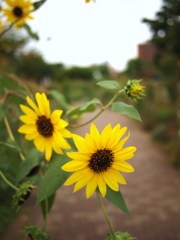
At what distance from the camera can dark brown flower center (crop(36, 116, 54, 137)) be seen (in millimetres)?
682

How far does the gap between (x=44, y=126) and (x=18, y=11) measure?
0.47 metres

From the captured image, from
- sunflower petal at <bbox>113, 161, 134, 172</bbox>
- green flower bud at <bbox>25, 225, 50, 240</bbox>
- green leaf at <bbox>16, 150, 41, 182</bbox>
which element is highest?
green leaf at <bbox>16, 150, 41, 182</bbox>

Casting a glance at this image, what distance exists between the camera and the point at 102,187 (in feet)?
2.10

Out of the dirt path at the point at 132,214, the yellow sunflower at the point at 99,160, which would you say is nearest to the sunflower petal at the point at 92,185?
the yellow sunflower at the point at 99,160

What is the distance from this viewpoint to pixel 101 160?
0.63 metres

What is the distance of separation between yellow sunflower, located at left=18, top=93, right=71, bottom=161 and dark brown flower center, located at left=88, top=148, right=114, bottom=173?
6 centimetres

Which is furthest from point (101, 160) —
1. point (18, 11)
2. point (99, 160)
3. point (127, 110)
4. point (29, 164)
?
point (18, 11)

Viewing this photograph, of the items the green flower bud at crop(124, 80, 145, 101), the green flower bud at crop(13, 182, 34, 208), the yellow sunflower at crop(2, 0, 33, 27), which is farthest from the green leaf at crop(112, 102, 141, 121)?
the yellow sunflower at crop(2, 0, 33, 27)

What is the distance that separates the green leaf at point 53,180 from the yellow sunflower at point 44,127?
3cm

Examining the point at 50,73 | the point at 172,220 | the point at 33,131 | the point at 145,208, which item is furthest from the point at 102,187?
the point at 50,73

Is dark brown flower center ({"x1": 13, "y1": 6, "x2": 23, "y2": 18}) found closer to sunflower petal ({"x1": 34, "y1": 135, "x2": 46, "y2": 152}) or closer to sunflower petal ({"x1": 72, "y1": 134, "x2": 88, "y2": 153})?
sunflower petal ({"x1": 34, "y1": 135, "x2": 46, "y2": 152})

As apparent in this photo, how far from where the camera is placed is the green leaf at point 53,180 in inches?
24.6

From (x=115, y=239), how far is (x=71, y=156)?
7.1 inches

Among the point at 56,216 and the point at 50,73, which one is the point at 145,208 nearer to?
the point at 56,216
